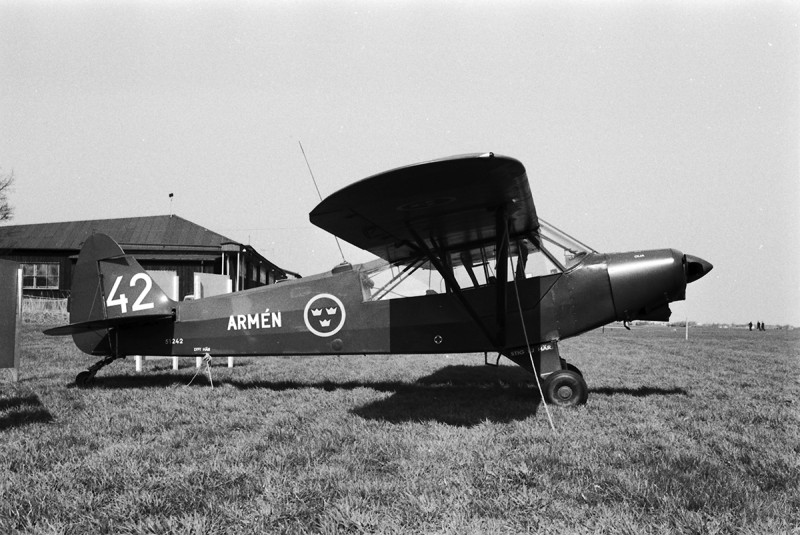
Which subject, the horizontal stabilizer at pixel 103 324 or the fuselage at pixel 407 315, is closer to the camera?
the fuselage at pixel 407 315

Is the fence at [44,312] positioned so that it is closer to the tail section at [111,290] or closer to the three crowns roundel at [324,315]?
the tail section at [111,290]

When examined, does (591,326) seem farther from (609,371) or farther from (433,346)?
(609,371)

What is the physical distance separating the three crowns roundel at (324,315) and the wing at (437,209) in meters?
0.93

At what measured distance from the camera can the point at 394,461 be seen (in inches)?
144

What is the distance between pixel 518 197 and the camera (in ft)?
17.1

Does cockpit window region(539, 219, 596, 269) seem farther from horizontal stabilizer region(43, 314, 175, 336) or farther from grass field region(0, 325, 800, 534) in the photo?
horizontal stabilizer region(43, 314, 175, 336)

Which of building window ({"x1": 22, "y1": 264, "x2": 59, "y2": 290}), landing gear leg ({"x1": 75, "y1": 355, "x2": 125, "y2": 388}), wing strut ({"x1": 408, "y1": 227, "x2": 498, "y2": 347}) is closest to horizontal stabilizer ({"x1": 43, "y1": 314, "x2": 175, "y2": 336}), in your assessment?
landing gear leg ({"x1": 75, "y1": 355, "x2": 125, "y2": 388})

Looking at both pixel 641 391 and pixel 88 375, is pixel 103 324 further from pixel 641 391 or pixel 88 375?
pixel 641 391

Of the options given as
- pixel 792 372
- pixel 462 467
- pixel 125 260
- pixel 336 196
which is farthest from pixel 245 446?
pixel 792 372

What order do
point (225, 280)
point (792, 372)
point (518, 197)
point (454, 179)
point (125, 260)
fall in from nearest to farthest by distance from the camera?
point (454, 179), point (518, 197), point (125, 260), point (792, 372), point (225, 280)

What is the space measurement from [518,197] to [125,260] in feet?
20.7

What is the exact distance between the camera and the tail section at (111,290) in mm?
7414

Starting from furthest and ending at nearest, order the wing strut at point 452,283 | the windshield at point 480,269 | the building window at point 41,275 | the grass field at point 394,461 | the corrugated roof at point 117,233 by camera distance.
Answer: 1. the corrugated roof at point 117,233
2. the building window at point 41,275
3. the windshield at point 480,269
4. the wing strut at point 452,283
5. the grass field at point 394,461

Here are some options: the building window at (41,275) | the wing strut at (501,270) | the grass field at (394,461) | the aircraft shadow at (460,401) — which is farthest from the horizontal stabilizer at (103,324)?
the building window at (41,275)
